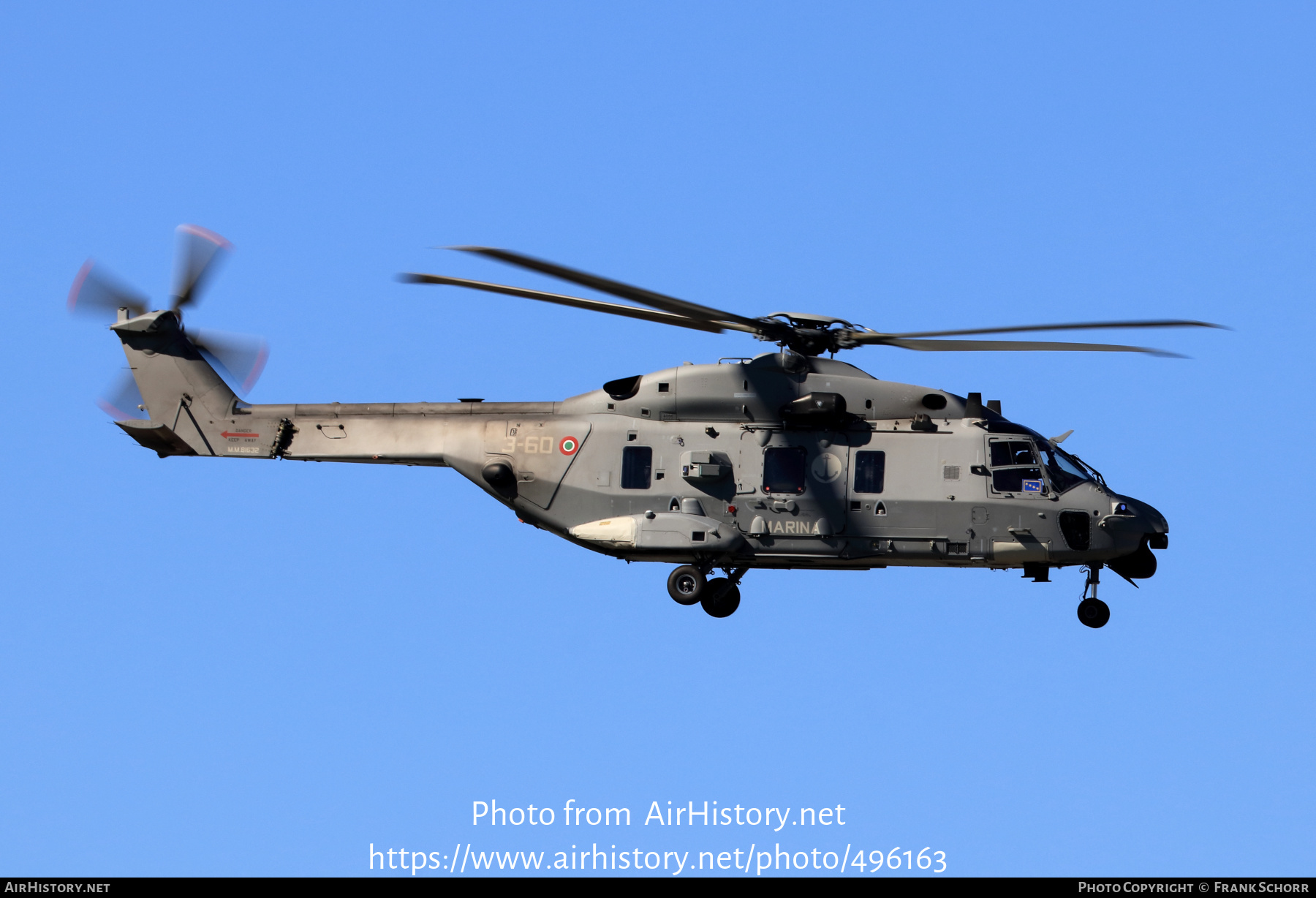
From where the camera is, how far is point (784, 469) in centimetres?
2838

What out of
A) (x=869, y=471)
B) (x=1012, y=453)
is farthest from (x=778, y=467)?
(x=1012, y=453)

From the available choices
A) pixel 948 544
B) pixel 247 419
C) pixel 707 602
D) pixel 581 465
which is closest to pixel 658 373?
pixel 581 465

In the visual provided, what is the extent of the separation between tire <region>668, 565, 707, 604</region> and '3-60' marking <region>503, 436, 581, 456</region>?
9.97ft

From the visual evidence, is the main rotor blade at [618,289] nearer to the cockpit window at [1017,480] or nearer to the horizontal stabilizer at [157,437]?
the cockpit window at [1017,480]

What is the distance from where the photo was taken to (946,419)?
28578 millimetres

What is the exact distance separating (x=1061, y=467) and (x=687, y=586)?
23.5 ft

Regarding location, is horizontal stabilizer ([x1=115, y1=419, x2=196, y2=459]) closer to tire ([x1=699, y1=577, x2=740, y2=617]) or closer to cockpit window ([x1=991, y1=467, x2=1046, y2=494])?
tire ([x1=699, y1=577, x2=740, y2=617])

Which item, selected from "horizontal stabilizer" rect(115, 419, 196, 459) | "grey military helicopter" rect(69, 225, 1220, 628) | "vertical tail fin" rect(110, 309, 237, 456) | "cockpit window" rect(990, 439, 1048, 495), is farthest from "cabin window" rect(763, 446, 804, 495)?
"horizontal stabilizer" rect(115, 419, 196, 459)

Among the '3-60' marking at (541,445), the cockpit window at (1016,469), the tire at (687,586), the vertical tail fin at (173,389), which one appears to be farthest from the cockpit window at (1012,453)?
the vertical tail fin at (173,389)

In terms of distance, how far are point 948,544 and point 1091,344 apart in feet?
14.3

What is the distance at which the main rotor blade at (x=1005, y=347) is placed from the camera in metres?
26.4

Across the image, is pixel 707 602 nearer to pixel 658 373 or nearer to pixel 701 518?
pixel 701 518

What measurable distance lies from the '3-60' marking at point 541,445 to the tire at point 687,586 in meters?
3.04
